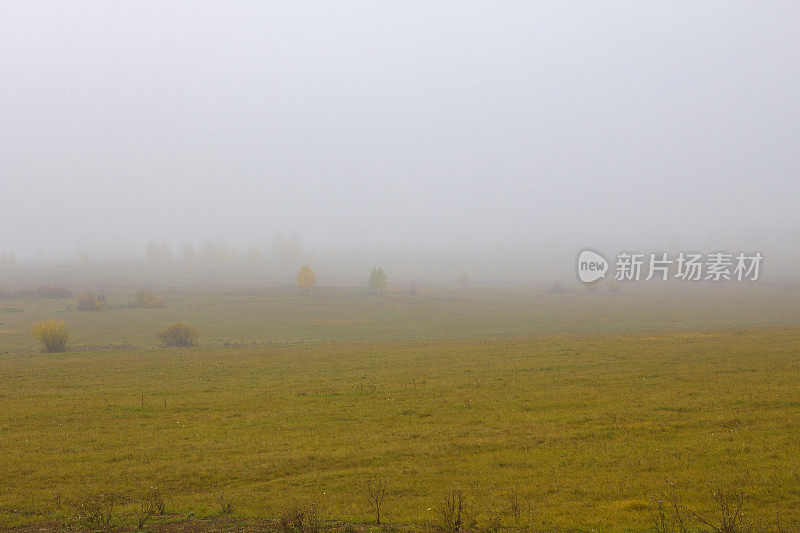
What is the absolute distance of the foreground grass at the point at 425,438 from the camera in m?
15.4

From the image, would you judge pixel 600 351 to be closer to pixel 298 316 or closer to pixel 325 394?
pixel 325 394

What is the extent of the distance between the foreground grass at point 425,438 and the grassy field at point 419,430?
0.09 m

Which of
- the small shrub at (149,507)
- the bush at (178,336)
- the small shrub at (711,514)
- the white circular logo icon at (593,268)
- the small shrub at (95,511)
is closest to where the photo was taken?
the small shrub at (711,514)

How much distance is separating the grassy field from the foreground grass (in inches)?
3.4

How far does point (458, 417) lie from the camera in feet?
80.0

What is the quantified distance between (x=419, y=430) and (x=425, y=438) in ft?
3.84

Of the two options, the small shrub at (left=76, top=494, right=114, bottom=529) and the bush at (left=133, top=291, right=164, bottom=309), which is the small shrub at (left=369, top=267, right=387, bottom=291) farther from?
the small shrub at (left=76, top=494, right=114, bottom=529)

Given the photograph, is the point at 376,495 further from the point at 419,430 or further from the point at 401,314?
the point at 401,314

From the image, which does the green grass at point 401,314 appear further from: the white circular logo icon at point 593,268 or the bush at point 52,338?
the white circular logo icon at point 593,268

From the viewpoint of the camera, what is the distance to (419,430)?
883 inches

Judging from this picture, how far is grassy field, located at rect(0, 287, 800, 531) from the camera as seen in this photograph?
15.3 metres

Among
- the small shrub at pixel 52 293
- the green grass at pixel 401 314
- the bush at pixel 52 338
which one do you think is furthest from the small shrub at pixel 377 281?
the bush at pixel 52 338

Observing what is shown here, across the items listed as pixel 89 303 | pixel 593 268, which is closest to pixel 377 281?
pixel 593 268

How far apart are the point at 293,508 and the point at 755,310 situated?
281 ft
